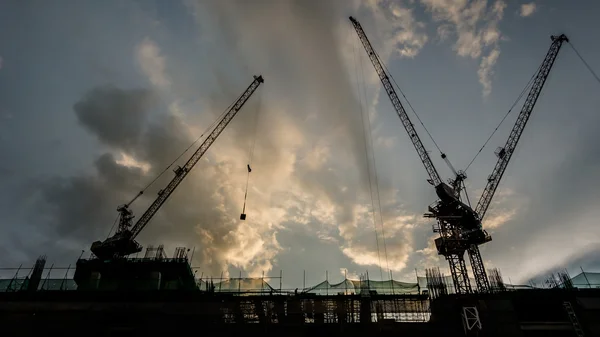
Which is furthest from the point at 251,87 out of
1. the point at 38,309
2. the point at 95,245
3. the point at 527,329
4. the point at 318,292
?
the point at 527,329

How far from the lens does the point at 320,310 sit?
134 feet

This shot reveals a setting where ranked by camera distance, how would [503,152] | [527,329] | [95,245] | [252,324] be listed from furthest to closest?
[503,152], [95,245], [252,324], [527,329]

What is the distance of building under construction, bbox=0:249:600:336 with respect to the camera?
3709cm

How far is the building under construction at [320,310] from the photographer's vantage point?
122 feet

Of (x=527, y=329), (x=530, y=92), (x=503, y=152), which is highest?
(x=530, y=92)

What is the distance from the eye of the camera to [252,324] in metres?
39.7

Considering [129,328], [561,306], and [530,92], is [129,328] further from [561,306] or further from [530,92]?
[530,92]

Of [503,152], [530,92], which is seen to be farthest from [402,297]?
[530,92]

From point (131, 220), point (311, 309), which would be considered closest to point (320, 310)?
point (311, 309)

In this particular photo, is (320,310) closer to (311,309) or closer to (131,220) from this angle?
(311,309)

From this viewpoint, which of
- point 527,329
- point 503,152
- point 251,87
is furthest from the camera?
point 251,87

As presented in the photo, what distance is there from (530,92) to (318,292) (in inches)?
2415

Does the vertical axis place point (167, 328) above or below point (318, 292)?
below

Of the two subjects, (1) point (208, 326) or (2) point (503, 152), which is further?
(2) point (503, 152)
